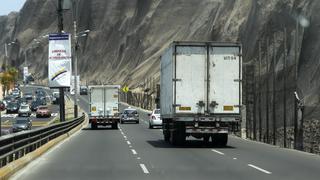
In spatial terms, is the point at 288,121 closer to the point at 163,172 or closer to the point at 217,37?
the point at 163,172

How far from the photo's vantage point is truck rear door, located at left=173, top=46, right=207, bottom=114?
26.6 meters

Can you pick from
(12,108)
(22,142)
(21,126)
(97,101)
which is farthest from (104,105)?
(12,108)

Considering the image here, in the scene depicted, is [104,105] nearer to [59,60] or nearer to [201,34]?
[59,60]

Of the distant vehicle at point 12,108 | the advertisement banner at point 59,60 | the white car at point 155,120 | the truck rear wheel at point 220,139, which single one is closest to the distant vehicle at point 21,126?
the white car at point 155,120

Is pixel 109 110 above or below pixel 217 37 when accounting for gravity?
below

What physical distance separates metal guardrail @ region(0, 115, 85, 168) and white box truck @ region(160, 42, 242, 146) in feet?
17.8

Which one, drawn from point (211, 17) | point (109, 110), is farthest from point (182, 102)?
point (211, 17)

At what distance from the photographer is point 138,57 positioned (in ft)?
460

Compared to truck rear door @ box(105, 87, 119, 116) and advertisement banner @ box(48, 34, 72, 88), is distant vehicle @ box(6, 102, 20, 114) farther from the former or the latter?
advertisement banner @ box(48, 34, 72, 88)

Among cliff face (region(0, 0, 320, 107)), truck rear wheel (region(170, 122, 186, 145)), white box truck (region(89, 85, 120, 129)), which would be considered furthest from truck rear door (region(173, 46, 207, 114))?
white box truck (region(89, 85, 120, 129))

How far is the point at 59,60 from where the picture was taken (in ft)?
123

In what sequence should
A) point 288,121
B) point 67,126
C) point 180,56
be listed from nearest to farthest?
point 180,56
point 67,126
point 288,121

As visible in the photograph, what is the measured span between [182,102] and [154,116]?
87.0ft

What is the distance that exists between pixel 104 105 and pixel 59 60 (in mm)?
14512
